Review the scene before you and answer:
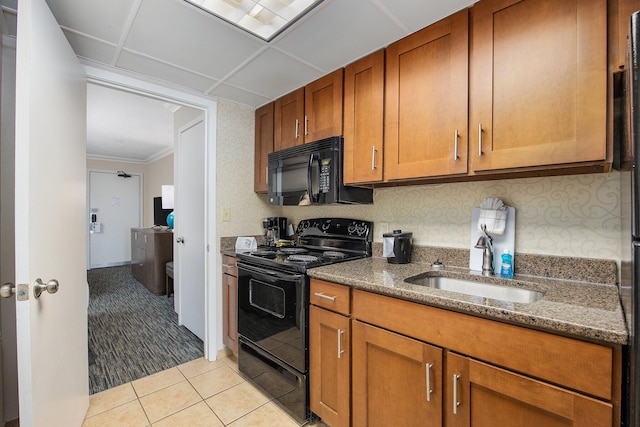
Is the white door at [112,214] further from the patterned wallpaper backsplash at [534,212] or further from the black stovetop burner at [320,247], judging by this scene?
the patterned wallpaper backsplash at [534,212]

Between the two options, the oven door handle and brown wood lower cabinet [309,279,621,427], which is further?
the oven door handle

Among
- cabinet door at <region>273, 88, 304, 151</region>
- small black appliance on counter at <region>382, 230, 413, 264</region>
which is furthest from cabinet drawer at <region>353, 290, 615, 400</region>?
cabinet door at <region>273, 88, 304, 151</region>

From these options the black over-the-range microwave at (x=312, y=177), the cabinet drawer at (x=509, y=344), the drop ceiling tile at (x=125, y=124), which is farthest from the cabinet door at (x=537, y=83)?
the drop ceiling tile at (x=125, y=124)

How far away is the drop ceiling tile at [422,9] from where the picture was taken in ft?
4.19

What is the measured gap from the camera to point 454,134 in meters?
1.34

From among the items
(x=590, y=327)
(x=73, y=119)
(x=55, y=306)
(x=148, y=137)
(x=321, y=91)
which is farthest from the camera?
(x=148, y=137)

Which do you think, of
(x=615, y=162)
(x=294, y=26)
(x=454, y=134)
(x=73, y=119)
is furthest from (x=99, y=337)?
(x=615, y=162)

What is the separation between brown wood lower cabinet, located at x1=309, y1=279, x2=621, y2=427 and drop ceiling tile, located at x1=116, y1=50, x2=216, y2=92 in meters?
1.68

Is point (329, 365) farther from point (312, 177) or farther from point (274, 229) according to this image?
point (274, 229)

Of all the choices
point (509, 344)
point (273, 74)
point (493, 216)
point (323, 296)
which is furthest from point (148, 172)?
point (509, 344)

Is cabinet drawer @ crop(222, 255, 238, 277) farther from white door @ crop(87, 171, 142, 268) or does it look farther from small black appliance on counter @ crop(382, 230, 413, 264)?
white door @ crop(87, 171, 142, 268)

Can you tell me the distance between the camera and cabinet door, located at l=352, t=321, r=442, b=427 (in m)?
1.10

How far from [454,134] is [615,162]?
23.0 inches

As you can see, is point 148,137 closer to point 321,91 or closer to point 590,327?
point 321,91
